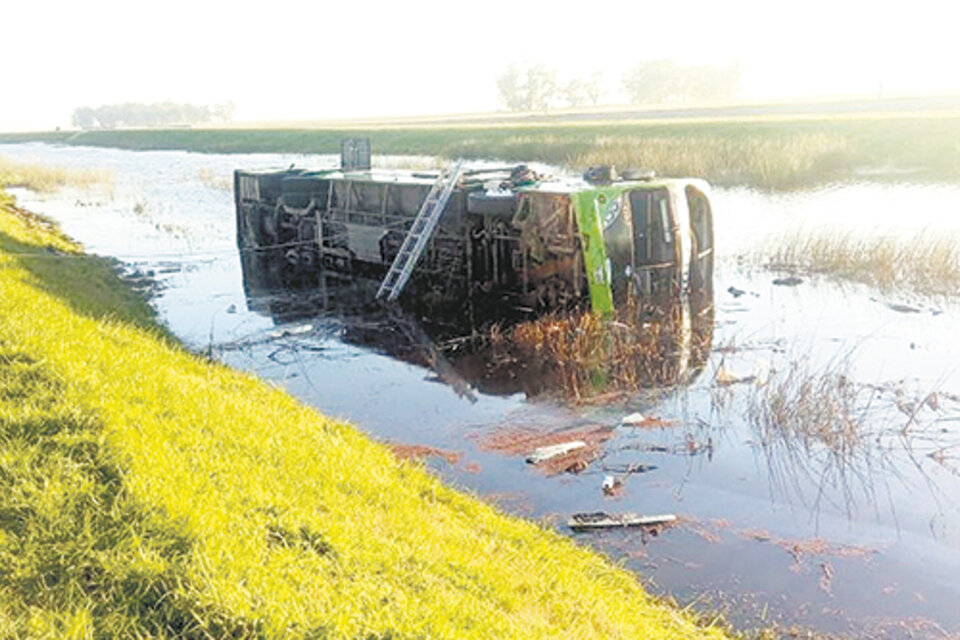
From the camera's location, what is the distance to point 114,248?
27141 mm

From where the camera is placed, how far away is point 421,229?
20.5m

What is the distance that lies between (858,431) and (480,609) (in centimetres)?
745

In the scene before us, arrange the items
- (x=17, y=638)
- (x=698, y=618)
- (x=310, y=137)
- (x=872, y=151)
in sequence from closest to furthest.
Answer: (x=17, y=638), (x=698, y=618), (x=872, y=151), (x=310, y=137)

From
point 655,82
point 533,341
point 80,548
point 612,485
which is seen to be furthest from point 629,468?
point 655,82

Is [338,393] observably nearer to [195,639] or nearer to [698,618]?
[698,618]

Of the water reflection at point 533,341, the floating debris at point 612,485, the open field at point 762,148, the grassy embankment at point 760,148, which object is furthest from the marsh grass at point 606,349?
the grassy embankment at point 760,148

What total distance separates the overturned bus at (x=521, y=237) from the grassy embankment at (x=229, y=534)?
29.5 feet

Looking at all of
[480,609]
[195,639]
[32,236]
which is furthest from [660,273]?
[32,236]

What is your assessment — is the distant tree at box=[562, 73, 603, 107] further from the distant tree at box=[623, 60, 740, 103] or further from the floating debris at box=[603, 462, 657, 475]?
the floating debris at box=[603, 462, 657, 475]

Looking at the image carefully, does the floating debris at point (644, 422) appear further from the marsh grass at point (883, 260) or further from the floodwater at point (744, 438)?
the marsh grass at point (883, 260)

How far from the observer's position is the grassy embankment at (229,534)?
176 inches

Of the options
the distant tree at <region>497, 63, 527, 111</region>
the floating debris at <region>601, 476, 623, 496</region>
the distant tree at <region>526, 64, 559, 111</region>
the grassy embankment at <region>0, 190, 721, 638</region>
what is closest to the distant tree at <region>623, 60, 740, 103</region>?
the distant tree at <region>526, 64, 559, 111</region>

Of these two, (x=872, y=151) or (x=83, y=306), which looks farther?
(x=872, y=151)

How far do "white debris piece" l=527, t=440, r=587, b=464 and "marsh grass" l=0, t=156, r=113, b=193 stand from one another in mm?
42651
